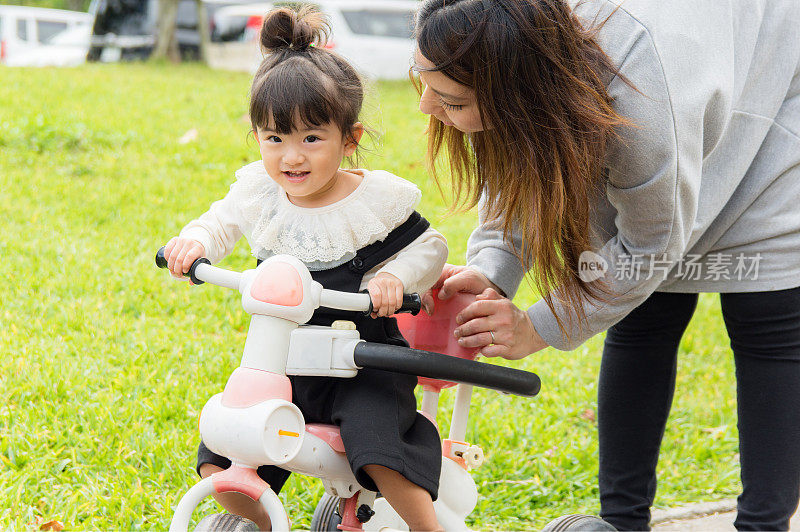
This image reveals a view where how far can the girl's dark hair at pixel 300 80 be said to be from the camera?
65.1 inches

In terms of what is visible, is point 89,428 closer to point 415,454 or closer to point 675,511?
point 415,454

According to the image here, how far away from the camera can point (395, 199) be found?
178cm

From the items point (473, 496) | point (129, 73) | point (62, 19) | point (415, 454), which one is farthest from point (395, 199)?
A: point (62, 19)

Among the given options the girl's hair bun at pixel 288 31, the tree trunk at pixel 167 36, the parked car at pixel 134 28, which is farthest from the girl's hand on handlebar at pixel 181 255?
the parked car at pixel 134 28

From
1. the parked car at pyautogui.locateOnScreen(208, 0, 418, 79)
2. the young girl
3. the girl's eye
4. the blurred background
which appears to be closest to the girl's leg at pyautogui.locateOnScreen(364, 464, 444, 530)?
the young girl

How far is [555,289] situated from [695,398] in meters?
2.03

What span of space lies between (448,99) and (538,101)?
0.17m

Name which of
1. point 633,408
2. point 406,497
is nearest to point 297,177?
point 406,497

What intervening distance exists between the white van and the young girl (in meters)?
12.4

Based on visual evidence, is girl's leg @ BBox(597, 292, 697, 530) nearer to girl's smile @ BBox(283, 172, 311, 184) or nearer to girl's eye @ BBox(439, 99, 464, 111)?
girl's eye @ BBox(439, 99, 464, 111)

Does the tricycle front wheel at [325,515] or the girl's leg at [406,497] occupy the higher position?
the girl's leg at [406,497]

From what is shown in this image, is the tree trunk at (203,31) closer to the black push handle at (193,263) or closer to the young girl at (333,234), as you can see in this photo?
the young girl at (333,234)

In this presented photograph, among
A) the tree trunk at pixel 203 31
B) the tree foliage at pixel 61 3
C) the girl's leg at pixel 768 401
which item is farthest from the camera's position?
the tree foliage at pixel 61 3

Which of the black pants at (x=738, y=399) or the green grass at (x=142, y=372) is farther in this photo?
the green grass at (x=142, y=372)
